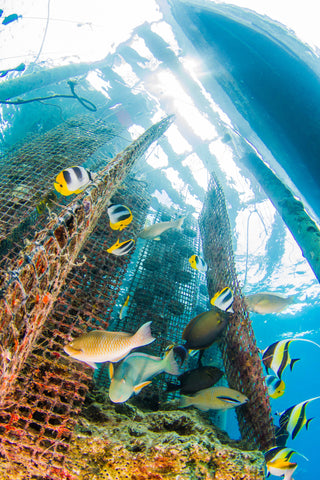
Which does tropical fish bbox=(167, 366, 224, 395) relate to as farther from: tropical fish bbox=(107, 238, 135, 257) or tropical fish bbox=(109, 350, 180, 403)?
tropical fish bbox=(107, 238, 135, 257)

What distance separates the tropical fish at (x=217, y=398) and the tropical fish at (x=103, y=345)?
1711 mm

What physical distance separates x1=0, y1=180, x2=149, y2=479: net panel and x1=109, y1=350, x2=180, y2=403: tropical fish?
→ 49 centimetres

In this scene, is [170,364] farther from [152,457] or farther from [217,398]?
[217,398]

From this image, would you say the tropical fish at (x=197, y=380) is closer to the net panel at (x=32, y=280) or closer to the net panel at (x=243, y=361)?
the net panel at (x=243, y=361)

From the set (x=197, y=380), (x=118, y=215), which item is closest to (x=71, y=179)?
(x=118, y=215)

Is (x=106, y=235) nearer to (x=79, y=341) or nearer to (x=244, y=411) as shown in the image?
(x=79, y=341)

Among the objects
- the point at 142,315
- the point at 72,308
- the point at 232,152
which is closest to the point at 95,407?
the point at 72,308

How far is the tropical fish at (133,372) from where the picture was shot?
7.76 ft

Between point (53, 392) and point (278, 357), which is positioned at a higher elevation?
point (278, 357)

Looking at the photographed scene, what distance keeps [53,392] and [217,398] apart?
2207 millimetres

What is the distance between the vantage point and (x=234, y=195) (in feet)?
55.3

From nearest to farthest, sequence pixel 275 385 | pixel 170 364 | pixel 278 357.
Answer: pixel 170 364 < pixel 278 357 < pixel 275 385

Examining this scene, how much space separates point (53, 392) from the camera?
8.20ft

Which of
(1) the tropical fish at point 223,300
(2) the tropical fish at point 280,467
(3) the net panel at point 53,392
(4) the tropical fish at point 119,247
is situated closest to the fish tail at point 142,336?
(3) the net panel at point 53,392
